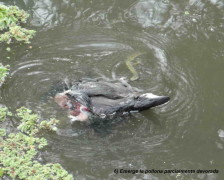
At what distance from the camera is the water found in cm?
521

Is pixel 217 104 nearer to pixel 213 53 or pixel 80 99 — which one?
pixel 213 53

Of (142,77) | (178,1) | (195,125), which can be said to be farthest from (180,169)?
(178,1)

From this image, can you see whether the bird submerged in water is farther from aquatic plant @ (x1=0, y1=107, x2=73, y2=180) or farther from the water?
aquatic plant @ (x1=0, y1=107, x2=73, y2=180)

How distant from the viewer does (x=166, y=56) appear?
723 cm

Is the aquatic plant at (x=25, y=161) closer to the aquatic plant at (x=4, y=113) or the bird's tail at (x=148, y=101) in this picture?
the aquatic plant at (x=4, y=113)

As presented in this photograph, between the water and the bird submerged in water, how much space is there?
0.17 meters

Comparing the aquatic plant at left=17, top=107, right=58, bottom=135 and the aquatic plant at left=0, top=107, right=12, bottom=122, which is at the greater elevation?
the aquatic plant at left=0, top=107, right=12, bottom=122

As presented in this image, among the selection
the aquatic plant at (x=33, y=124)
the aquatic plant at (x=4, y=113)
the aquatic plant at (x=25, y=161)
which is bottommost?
the aquatic plant at (x=25, y=161)

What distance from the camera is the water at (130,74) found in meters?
5.21

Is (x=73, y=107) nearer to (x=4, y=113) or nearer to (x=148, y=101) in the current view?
(x=4, y=113)

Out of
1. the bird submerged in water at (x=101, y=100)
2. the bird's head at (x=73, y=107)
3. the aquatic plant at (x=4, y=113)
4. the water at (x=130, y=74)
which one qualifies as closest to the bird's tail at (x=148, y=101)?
the bird submerged in water at (x=101, y=100)

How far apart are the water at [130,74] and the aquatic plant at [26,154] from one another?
15 centimetres

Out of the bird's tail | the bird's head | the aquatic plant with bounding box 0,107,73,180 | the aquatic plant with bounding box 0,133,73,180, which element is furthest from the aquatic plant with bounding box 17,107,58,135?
the bird's tail

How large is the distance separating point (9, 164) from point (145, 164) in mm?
1832
